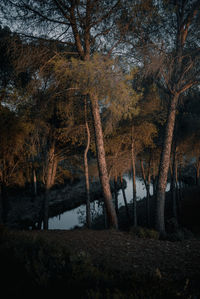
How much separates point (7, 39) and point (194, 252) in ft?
29.0

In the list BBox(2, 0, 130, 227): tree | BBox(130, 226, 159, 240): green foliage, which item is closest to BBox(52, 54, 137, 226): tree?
BBox(2, 0, 130, 227): tree

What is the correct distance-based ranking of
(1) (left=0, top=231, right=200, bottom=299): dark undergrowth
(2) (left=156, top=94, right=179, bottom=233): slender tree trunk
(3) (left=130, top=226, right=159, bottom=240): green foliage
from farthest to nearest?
(2) (left=156, top=94, right=179, bottom=233): slender tree trunk, (3) (left=130, top=226, right=159, bottom=240): green foliage, (1) (left=0, top=231, right=200, bottom=299): dark undergrowth

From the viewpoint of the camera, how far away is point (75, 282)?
9.20 ft

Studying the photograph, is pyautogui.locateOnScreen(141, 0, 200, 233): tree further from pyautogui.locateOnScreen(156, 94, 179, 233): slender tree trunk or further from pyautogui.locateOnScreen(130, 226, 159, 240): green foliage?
pyautogui.locateOnScreen(130, 226, 159, 240): green foliage

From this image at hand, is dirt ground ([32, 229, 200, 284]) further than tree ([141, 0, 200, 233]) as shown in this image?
No

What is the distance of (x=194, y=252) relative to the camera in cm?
486

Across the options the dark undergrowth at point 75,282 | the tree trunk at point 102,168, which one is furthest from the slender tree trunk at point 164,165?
the dark undergrowth at point 75,282

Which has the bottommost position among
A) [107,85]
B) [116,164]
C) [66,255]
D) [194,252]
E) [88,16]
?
[194,252]

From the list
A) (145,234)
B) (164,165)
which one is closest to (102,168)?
(164,165)

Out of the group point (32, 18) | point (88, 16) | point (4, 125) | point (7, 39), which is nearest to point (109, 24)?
point (88, 16)

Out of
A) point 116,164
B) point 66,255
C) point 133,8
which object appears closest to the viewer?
point 66,255

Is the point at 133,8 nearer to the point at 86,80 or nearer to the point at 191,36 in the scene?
the point at 191,36

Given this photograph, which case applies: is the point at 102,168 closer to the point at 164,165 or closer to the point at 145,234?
the point at 164,165

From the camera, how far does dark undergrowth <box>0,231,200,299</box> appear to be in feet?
8.07
